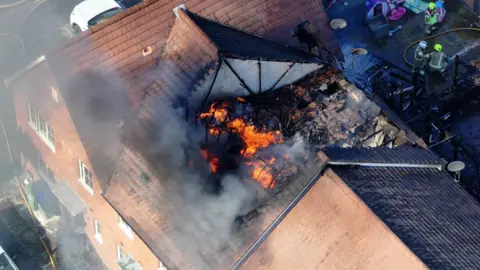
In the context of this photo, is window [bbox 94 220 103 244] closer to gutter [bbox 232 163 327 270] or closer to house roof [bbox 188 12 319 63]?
house roof [bbox 188 12 319 63]

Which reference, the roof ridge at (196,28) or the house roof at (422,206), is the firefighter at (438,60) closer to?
the house roof at (422,206)

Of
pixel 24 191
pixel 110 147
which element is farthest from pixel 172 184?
pixel 24 191

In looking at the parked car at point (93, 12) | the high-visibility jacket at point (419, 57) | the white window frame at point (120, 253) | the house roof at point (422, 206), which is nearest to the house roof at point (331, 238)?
the house roof at point (422, 206)

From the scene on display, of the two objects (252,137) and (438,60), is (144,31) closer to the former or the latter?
(252,137)

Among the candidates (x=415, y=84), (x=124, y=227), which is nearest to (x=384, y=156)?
(x=124, y=227)

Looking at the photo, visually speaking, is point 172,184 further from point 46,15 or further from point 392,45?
point 46,15

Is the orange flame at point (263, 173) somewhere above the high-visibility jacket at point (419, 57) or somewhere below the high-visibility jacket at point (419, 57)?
above

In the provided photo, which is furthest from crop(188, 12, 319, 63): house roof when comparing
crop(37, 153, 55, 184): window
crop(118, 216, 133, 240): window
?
crop(37, 153, 55, 184): window
